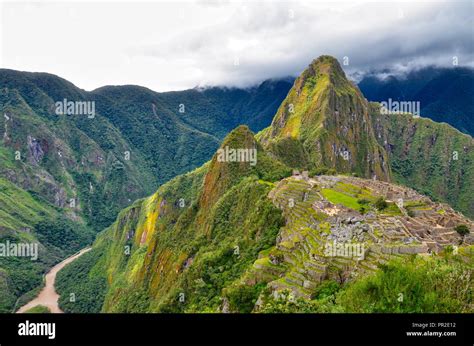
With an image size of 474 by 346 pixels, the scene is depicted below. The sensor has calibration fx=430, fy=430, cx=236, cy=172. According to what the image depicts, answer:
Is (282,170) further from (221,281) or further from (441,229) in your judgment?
(441,229)

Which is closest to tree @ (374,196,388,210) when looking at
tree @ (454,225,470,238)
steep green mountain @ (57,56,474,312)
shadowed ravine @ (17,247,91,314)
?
steep green mountain @ (57,56,474,312)

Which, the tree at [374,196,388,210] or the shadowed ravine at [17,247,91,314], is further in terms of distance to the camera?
the shadowed ravine at [17,247,91,314]

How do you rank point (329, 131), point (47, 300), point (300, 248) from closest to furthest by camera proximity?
point (300, 248) → point (329, 131) → point (47, 300)

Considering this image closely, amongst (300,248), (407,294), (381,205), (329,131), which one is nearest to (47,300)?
(329,131)

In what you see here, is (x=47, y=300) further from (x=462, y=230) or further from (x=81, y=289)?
(x=462, y=230)

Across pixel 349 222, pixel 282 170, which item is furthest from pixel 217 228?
pixel 349 222

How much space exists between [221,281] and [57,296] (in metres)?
142

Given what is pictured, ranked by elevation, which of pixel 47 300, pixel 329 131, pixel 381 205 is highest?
pixel 329 131

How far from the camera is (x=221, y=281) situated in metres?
Answer: 59.9

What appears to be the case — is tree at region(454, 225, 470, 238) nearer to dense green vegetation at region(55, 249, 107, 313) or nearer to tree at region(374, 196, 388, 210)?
tree at region(374, 196, 388, 210)

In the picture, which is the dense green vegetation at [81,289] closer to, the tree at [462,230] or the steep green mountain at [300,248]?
the steep green mountain at [300,248]

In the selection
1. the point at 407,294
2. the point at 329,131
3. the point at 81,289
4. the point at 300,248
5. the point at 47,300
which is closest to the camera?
the point at 407,294

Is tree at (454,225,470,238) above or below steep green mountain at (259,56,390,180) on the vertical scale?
below
